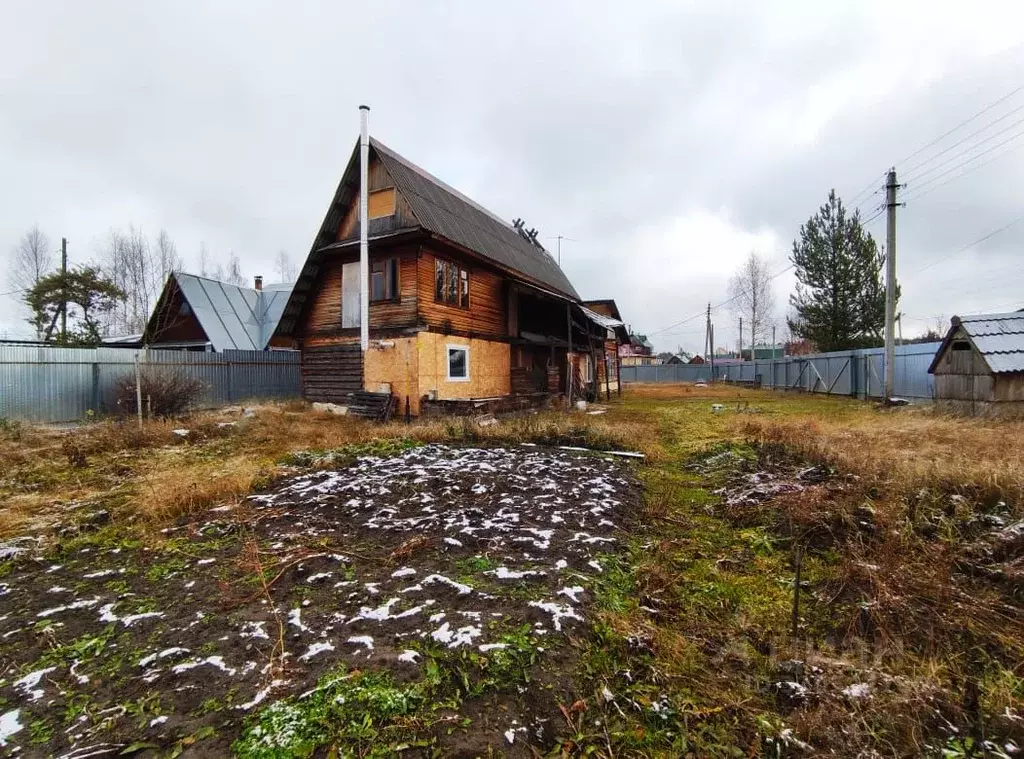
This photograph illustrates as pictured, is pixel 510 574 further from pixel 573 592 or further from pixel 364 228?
pixel 364 228

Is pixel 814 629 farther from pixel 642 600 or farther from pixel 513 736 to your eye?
pixel 513 736

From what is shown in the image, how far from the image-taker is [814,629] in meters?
2.80

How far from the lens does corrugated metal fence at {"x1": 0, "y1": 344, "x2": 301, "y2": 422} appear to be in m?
11.8

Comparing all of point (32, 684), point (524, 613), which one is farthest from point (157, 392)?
point (524, 613)

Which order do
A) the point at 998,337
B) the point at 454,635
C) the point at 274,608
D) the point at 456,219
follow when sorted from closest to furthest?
1. the point at 454,635
2. the point at 274,608
3. the point at 998,337
4. the point at 456,219

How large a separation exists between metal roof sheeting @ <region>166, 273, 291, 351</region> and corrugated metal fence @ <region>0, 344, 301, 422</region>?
3767 mm

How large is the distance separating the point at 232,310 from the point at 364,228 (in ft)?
45.9

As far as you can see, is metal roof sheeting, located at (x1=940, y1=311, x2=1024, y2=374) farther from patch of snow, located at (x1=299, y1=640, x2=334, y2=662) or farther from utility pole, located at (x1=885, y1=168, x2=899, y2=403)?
patch of snow, located at (x1=299, y1=640, x2=334, y2=662)

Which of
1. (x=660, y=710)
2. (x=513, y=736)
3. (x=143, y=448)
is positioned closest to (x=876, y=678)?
(x=660, y=710)

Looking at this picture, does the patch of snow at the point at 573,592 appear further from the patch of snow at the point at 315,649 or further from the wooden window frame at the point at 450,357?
the wooden window frame at the point at 450,357

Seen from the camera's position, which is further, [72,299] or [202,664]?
[72,299]

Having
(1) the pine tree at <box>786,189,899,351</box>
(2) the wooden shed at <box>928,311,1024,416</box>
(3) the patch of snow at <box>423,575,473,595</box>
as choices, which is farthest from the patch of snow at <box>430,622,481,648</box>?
(1) the pine tree at <box>786,189,899,351</box>

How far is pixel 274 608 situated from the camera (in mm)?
3027

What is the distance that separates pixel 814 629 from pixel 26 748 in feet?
13.4
